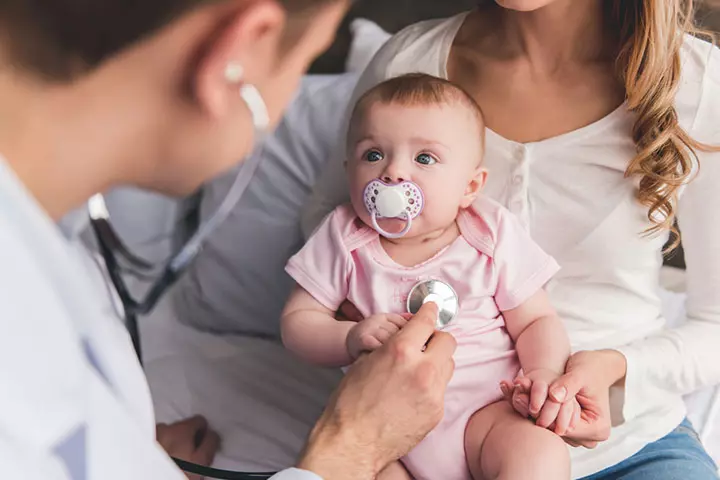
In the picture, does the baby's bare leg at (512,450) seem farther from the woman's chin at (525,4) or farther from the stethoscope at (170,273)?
the woman's chin at (525,4)

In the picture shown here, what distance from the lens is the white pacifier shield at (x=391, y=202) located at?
102cm

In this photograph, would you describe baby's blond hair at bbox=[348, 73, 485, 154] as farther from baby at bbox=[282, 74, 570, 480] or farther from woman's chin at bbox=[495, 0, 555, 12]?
woman's chin at bbox=[495, 0, 555, 12]

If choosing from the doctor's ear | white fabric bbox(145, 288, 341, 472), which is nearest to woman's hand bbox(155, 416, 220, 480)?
white fabric bbox(145, 288, 341, 472)

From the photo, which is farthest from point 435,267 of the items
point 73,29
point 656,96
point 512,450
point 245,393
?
point 73,29

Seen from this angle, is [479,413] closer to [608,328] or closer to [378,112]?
[608,328]

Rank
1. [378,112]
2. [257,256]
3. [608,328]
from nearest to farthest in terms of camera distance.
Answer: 1. [378,112]
2. [608,328]
3. [257,256]

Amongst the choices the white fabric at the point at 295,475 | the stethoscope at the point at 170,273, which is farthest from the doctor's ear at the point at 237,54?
the white fabric at the point at 295,475

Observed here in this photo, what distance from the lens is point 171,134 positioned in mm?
667

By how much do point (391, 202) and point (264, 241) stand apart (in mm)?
519

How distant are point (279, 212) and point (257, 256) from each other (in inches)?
3.6

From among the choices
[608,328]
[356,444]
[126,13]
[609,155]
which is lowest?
[608,328]

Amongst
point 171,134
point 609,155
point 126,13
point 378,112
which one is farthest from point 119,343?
point 609,155

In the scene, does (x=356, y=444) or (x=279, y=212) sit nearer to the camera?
(x=356, y=444)

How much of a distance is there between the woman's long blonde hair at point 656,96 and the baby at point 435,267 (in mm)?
178
